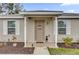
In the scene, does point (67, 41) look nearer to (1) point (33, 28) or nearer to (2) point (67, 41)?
(2) point (67, 41)

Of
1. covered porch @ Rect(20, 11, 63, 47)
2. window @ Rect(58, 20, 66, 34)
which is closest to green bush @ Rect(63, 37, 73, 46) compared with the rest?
covered porch @ Rect(20, 11, 63, 47)

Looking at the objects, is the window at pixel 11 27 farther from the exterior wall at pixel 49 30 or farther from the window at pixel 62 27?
the window at pixel 62 27

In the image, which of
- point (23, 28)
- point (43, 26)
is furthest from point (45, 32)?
point (23, 28)

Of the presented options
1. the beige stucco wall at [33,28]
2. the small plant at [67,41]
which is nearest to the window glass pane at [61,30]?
the beige stucco wall at [33,28]

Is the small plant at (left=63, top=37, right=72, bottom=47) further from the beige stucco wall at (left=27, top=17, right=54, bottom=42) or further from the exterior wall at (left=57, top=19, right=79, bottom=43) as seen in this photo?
the beige stucco wall at (left=27, top=17, right=54, bottom=42)

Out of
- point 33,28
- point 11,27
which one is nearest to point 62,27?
point 33,28

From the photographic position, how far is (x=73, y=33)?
51.2ft

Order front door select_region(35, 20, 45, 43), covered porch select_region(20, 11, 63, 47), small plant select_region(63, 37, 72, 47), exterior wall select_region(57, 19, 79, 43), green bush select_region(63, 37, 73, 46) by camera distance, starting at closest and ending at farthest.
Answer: small plant select_region(63, 37, 72, 47) < green bush select_region(63, 37, 73, 46) < exterior wall select_region(57, 19, 79, 43) < covered porch select_region(20, 11, 63, 47) < front door select_region(35, 20, 45, 43)

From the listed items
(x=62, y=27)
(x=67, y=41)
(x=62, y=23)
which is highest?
(x=62, y=23)

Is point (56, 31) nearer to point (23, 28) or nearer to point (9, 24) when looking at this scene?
point (23, 28)

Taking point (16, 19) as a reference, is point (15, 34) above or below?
below

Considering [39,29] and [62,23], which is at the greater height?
[62,23]

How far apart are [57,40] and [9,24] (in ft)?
12.3

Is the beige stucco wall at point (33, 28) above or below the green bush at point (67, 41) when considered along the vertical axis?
above
